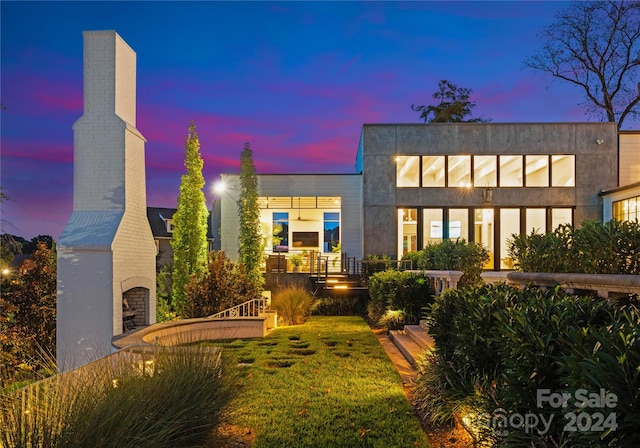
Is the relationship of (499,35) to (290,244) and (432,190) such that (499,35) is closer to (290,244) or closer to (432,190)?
(432,190)

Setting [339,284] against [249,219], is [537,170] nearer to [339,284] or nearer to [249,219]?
[339,284]

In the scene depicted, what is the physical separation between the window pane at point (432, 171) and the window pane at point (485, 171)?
58.0 inches

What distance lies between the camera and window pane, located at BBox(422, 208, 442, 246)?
18.3 meters

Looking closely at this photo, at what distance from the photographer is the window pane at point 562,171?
59.2ft

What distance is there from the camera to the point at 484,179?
18234 millimetres

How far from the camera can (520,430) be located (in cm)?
276

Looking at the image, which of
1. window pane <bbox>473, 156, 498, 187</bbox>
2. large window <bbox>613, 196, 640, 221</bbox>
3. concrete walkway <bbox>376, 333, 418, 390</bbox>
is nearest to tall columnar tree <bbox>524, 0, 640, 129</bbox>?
large window <bbox>613, 196, 640, 221</bbox>

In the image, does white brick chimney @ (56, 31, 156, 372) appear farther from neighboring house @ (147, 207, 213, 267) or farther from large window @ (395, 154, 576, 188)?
neighboring house @ (147, 207, 213, 267)

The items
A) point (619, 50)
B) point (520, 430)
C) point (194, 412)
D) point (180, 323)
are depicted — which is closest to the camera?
point (520, 430)

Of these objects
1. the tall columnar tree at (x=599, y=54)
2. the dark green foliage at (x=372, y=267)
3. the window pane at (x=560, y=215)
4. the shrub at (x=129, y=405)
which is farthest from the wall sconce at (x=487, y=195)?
the shrub at (x=129, y=405)

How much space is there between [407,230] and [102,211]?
12740mm

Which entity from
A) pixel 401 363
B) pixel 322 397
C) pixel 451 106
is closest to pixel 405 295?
pixel 401 363

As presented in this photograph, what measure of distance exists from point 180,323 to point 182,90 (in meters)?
11.4

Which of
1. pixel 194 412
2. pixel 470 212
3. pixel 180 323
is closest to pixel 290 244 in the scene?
pixel 470 212
